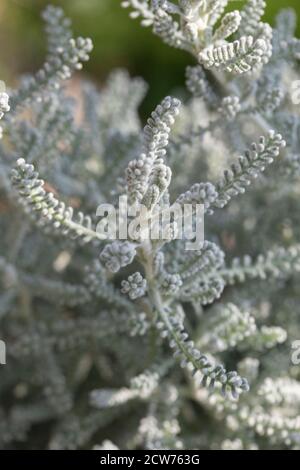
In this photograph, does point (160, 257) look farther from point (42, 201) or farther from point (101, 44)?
point (101, 44)

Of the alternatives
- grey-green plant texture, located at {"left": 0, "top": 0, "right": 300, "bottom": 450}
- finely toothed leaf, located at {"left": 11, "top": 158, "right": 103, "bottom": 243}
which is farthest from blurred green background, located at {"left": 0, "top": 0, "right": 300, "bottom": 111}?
finely toothed leaf, located at {"left": 11, "top": 158, "right": 103, "bottom": 243}

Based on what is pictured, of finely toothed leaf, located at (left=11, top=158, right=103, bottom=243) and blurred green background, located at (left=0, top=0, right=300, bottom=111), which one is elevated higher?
blurred green background, located at (left=0, top=0, right=300, bottom=111)

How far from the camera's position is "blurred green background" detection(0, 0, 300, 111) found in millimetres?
1886

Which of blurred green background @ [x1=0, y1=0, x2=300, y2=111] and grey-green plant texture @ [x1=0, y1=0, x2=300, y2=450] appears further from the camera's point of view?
blurred green background @ [x1=0, y1=0, x2=300, y2=111]

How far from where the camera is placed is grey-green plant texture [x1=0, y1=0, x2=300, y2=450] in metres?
0.56

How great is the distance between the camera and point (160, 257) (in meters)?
0.60

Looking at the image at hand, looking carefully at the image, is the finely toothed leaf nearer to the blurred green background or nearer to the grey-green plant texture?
the grey-green plant texture

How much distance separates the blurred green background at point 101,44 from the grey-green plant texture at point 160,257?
0.80 m

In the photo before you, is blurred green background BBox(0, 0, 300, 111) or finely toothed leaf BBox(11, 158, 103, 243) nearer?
finely toothed leaf BBox(11, 158, 103, 243)

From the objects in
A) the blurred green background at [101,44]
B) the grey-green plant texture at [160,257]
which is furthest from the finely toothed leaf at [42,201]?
the blurred green background at [101,44]

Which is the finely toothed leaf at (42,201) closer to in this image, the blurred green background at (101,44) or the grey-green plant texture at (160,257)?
the grey-green plant texture at (160,257)

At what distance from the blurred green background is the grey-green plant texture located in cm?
80

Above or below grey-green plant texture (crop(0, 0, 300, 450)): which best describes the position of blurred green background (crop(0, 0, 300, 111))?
above

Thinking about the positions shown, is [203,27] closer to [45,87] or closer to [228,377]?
[45,87]
